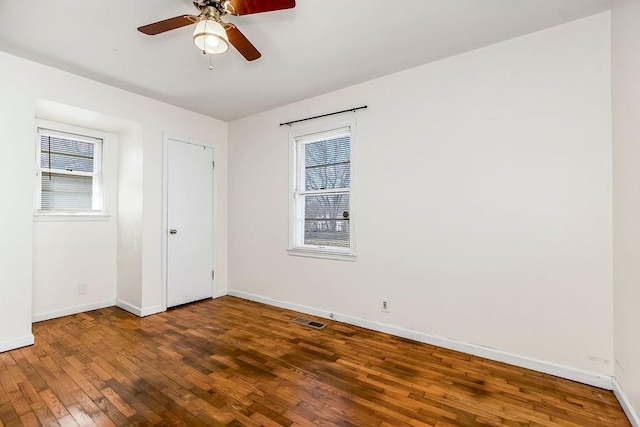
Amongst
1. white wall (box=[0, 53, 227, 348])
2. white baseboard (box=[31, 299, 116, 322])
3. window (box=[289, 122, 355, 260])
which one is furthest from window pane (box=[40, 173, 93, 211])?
window (box=[289, 122, 355, 260])

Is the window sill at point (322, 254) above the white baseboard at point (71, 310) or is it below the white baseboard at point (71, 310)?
above

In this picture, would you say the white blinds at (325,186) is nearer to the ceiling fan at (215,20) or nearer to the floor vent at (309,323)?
the floor vent at (309,323)

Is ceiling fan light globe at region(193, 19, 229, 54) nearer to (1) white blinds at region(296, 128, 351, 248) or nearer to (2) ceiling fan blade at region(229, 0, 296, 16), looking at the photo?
(2) ceiling fan blade at region(229, 0, 296, 16)

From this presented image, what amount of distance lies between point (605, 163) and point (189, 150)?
4372mm

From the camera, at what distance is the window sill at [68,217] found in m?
3.48

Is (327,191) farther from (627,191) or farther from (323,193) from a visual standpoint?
(627,191)

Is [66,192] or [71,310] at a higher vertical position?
[66,192]

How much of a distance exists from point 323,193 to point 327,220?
1.10 feet

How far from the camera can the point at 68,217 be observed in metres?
3.69

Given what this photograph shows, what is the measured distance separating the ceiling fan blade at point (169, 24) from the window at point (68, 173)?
8.43 feet

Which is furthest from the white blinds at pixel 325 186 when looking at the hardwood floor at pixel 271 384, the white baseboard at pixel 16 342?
the white baseboard at pixel 16 342

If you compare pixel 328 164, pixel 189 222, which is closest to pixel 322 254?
pixel 328 164

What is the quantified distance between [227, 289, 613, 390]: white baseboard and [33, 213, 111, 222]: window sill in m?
2.81

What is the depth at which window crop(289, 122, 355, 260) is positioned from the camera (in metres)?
3.49
